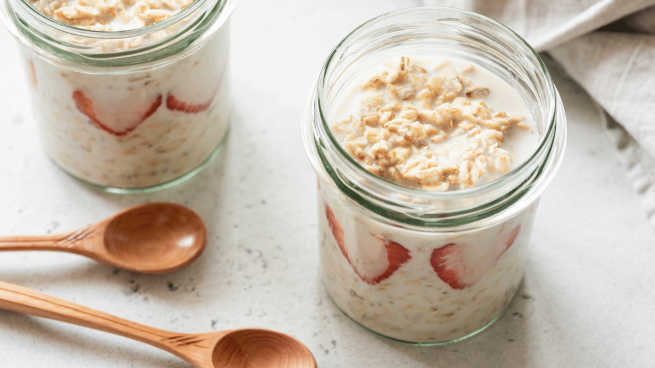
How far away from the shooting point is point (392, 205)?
0.92 meters

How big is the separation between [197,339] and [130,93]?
0.45 metres

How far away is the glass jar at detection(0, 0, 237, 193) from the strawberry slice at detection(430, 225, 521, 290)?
0.56 m

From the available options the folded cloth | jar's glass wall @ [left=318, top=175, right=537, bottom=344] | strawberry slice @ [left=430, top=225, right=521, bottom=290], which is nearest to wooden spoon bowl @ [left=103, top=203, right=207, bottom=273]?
jar's glass wall @ [left=318, top=175, right=537, bottom=344]

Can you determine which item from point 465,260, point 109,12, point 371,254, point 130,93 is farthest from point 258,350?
point 109,12

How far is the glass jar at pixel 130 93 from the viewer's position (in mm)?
1109

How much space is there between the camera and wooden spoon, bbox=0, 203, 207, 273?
126 centimetres

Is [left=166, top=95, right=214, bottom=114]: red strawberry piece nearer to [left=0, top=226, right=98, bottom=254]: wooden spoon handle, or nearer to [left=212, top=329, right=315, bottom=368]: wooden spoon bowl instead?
[left=0, top=226, right=98, bottom=254]: wooden spoon handle

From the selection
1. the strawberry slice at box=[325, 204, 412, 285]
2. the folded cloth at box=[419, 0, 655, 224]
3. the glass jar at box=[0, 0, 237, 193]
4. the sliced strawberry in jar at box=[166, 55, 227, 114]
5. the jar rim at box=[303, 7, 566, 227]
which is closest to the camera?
the jar rim at box=[303, 7, 566, 227]

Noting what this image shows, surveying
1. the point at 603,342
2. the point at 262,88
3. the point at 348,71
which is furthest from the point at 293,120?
the point at 603,342

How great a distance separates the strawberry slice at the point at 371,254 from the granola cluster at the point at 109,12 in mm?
464

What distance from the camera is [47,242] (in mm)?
1269

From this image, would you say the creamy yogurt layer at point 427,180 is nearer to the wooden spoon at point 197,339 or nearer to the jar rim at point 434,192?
the jar rim at point 434,192

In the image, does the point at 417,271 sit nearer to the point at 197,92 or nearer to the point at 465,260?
the point at 465,260

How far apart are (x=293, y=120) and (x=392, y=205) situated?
65cm
